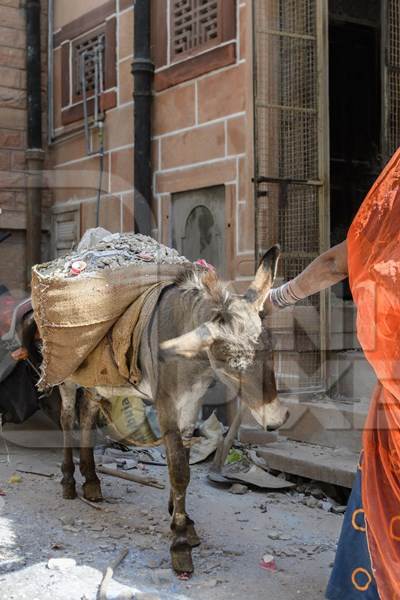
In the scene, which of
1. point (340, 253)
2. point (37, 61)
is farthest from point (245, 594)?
point (37, 61)

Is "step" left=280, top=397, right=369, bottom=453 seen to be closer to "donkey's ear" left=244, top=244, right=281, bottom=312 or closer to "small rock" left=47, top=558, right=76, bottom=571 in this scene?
"donkey's ear" left=244, top=244, right=281, bottom=312

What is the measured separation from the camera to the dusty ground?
3.52 metres

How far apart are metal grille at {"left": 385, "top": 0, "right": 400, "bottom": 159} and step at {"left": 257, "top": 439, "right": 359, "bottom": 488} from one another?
114 inches

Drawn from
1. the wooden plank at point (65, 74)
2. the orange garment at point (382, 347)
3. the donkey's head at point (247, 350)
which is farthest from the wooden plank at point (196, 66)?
A: the orange garment at point (382, 347)

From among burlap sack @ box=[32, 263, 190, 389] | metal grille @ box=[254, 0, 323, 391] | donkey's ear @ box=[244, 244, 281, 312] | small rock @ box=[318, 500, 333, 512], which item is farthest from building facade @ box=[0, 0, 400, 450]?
donkey's ear @ box=[244, 244, 281, 312]

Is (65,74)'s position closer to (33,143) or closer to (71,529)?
(33,143)

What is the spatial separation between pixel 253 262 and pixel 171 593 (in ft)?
10.8

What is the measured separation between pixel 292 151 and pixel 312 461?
2.63 metres

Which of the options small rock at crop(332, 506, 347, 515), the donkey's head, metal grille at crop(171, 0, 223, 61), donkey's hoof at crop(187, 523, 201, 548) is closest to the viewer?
the donkey's head

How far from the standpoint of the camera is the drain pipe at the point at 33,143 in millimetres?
9211

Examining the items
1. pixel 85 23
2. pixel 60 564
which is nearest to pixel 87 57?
pixel 85 23

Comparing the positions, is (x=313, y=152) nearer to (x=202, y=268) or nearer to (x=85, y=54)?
(x=202, y=268)

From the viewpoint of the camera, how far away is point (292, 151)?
6227 millimetres

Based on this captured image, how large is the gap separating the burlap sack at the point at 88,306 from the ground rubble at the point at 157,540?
98 centimetres
